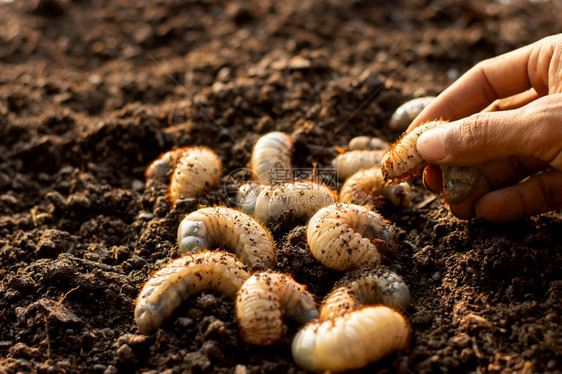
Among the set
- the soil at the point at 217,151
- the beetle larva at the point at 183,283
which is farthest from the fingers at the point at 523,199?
the beetle larva at the point at 183,283

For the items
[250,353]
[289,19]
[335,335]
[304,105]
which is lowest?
[250,353]

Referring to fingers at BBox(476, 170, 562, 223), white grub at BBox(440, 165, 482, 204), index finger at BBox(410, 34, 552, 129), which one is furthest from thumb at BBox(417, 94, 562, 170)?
index finger at BBox(410, 34, 552, 129)

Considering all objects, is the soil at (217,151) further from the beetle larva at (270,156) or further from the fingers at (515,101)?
the fingers at (515,101)

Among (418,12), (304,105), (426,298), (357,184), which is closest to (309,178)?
(357,184)

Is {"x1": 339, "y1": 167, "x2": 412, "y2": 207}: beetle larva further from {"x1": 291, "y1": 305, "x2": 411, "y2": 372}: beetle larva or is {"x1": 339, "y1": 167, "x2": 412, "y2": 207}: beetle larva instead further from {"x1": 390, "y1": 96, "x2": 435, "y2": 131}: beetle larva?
{"x1": 291, "y1": 305, "x2": 411, "y2": 372}: beetle larva

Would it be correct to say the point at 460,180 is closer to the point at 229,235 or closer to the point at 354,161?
the point at 354,161

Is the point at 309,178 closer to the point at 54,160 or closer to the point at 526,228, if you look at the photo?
the point at 526,228
